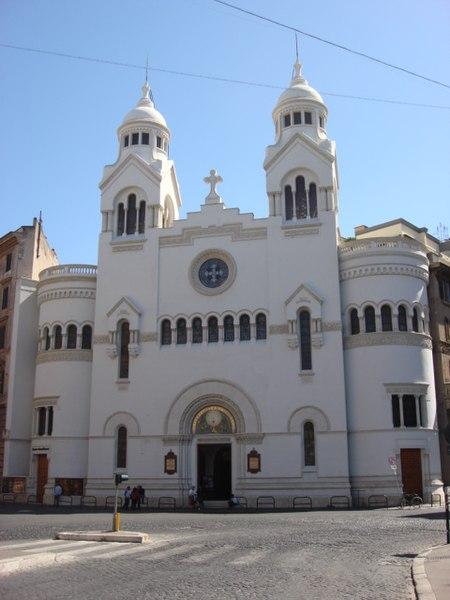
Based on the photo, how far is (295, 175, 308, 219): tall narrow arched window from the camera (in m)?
40.9

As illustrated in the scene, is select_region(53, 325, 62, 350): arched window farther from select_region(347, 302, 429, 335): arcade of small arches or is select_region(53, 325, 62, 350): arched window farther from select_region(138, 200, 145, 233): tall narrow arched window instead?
select_region(347, 302, 429, 335): arcade of small arches

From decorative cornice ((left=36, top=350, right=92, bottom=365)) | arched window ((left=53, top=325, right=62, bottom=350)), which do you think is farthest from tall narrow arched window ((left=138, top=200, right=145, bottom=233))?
decorative cornice ((left=36, top=350, right=92, bottom=365))

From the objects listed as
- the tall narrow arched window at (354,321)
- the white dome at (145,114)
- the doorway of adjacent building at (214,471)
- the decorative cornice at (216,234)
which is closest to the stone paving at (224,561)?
the doorway of adjacent building at (214,471)

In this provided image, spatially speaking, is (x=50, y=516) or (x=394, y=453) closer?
(x=50, y=516)

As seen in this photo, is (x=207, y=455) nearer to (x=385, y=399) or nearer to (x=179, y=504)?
(x=179, y=504)

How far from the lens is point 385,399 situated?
36.1m

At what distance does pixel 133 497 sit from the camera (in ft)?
111

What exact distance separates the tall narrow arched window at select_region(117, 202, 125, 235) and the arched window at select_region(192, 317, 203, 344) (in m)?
8.35

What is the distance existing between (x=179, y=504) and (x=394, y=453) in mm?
12124

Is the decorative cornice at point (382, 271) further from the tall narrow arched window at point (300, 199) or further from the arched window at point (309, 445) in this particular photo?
the arched window at point (309, 445)

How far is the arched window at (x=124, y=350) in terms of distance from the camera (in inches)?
1598

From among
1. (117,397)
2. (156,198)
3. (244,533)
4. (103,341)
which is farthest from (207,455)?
(244,533)

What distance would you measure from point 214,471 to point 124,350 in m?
9.17

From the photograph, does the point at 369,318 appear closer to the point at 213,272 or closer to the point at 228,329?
the point at 228,329
